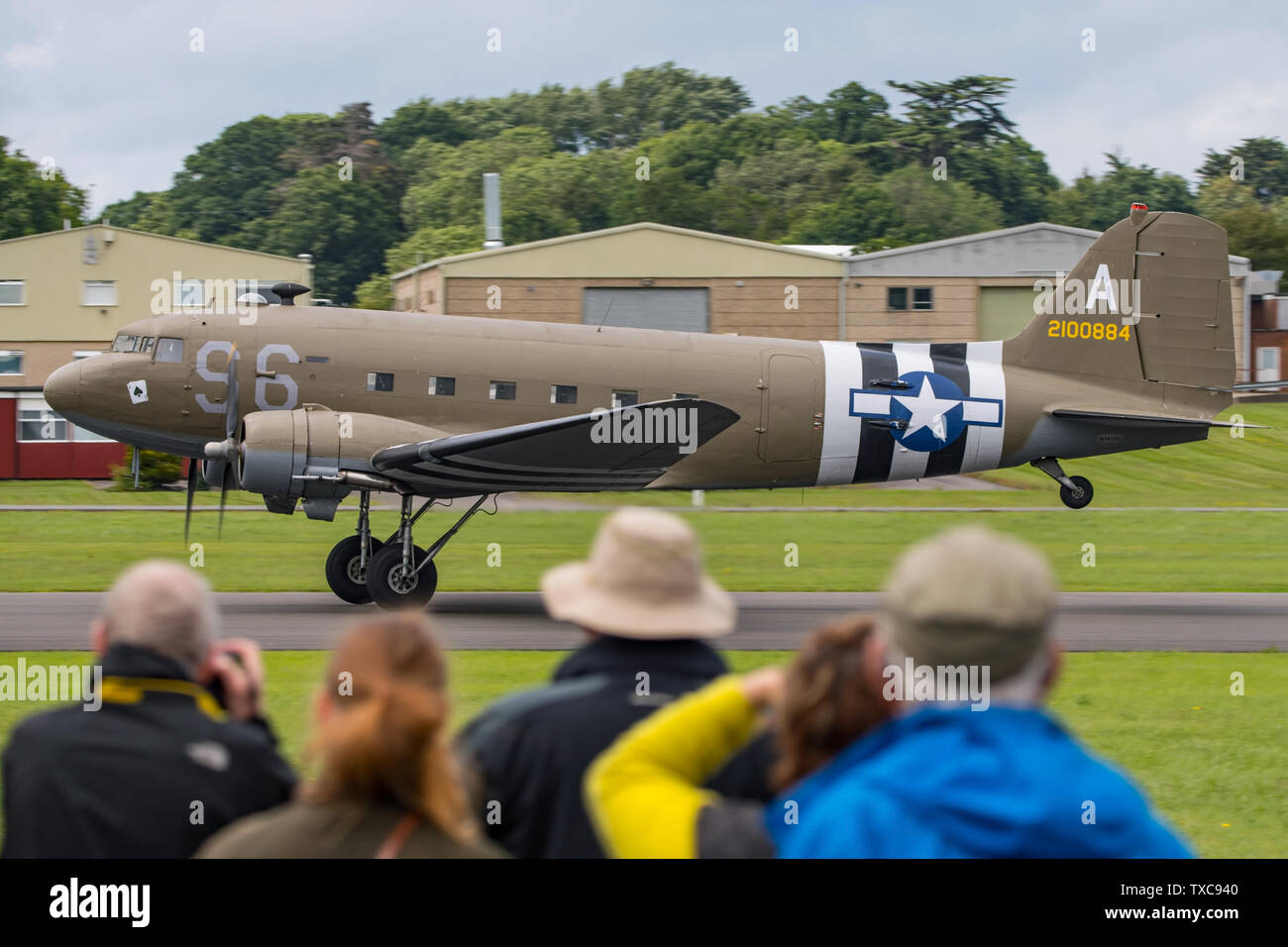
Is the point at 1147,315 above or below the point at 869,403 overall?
above

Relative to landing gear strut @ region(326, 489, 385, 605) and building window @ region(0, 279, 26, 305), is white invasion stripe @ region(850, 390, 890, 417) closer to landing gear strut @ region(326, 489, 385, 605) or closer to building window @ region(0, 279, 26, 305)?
landing gear strut @ region(326, 489, 385, 605)

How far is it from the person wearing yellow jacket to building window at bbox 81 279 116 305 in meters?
52.3

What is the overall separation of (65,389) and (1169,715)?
46.2ft

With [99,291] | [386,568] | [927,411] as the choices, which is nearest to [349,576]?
[386,568]

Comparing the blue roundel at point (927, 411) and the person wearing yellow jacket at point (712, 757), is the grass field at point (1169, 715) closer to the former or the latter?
the person wearing yellow jacket at point (712, 757)

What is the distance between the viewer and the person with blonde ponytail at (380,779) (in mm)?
3352

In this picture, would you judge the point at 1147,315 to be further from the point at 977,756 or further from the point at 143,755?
the point at 143,755

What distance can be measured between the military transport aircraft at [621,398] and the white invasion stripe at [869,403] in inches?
0.8

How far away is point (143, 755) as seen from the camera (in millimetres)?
3941

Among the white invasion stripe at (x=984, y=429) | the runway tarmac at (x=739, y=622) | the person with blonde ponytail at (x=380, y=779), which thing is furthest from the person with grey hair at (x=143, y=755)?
the white invasion stripe at (x=984, y=429)

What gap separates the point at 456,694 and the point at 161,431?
805 cm

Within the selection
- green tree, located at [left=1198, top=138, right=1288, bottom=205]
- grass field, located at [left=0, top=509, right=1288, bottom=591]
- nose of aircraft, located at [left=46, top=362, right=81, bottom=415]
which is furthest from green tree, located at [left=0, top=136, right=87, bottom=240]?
green tree, located at [left=1198, top=138, right=1288, bottom=205]

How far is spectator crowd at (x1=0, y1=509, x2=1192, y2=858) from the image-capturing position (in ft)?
10.0
